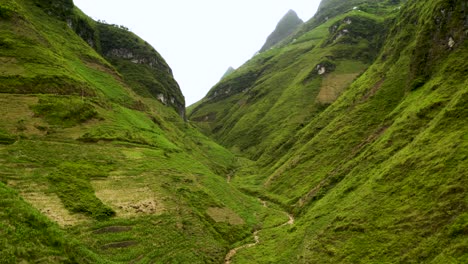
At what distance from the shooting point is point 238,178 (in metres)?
138

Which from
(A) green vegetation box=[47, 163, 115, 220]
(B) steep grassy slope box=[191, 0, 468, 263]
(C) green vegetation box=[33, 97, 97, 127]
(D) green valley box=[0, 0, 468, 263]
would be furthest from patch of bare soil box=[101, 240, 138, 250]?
(C) green vegetation box=[33, 97, 97, 127]

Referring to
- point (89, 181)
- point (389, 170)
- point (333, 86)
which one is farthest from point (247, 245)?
point (333, 86)

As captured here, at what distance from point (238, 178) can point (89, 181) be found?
79.3 meters

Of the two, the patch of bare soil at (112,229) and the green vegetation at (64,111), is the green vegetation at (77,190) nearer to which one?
the patch of bare soil at (112,229)

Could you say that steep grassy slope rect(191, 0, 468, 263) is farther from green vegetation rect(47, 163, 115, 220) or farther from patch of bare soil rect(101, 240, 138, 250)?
green vegetation rect(47, 163, 115, 220)

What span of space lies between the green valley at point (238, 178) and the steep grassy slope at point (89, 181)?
0.99 ft

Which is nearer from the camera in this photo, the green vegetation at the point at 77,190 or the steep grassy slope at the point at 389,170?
the steep grassy slope at the point at 389,170

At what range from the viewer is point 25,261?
2847 centimetres

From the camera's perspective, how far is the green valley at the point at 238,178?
46906 mm

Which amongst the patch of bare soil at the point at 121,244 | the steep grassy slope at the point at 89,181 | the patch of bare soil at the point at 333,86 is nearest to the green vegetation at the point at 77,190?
the steep grassy slope at the point at 89,181

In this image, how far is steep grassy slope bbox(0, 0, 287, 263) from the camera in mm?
43078

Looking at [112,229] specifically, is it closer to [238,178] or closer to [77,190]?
[77,190]

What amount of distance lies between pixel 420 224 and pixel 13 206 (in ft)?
165

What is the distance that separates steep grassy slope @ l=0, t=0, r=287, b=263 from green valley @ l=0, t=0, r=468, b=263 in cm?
30
